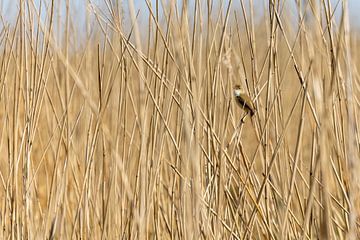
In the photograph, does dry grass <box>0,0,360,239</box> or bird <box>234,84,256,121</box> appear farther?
bird <box>234,84,256,121</box>

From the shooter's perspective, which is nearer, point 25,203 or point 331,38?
point 331,38

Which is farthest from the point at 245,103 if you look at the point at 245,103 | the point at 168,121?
the point at 168,121

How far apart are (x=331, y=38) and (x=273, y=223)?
17.3 inches

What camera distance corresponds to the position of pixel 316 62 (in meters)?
0.80

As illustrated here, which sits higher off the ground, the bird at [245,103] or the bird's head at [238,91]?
the bird's head at [238,91]

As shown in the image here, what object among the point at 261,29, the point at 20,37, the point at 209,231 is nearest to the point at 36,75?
the point at 20,37

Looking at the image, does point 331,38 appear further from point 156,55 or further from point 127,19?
point 127,19

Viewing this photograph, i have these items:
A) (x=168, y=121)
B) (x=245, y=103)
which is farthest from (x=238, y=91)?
(x=168, y=121)

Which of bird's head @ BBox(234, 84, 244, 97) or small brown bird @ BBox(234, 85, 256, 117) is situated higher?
bird's head @ BBox(234, 84, 244, 97)

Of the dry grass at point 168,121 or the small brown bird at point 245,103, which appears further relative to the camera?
the small brown bird at point 245,103

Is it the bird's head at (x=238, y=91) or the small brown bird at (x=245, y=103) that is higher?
the bird's head at (x=238, y=91)

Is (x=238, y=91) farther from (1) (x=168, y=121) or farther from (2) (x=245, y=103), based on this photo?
(1) (x=168, y=121)

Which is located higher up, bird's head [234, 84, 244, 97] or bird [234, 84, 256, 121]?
bird's head [234, 84, 244, 97]

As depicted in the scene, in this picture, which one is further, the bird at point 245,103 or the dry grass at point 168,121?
the bird at point 245,103
